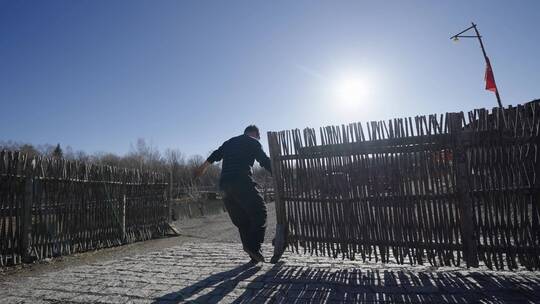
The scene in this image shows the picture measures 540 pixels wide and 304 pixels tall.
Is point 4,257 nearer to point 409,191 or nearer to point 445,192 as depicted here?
point 409,191

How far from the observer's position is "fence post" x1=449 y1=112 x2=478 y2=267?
3676 mm

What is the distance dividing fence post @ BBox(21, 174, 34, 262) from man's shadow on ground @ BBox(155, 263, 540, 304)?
12.5 ft

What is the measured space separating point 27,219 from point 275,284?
15.7 ft

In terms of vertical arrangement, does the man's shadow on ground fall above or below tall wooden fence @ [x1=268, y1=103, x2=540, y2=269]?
below

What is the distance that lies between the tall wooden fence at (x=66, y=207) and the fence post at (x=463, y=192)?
21.7ft

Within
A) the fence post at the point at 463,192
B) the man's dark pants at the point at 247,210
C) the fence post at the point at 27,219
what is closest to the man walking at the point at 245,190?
the man's dark pants at the point at 247,210

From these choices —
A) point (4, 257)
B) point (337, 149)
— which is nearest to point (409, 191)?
point (337, 149)

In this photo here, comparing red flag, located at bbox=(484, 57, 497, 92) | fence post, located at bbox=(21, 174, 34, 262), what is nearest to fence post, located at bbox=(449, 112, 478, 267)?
fence post, located at bbox=(21, 174, 34, 262)

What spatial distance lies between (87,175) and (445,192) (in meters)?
6.99

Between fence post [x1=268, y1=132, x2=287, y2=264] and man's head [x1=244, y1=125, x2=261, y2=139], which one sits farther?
man's head [x1=244, y1=125, x2=261, y2=139]

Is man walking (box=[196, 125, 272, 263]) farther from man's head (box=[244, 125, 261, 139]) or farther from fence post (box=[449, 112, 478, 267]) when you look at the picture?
fence post (box=[449, 112, 478, 267])

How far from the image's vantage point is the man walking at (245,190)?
15.4ft

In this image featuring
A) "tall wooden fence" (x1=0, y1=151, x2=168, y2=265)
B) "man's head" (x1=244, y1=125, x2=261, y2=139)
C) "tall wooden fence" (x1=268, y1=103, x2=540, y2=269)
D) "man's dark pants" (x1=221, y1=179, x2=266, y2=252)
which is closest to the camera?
"tall wooden fence" (x1=268, y1=103, x2=540, y2=269)

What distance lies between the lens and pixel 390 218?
4.13 metres
